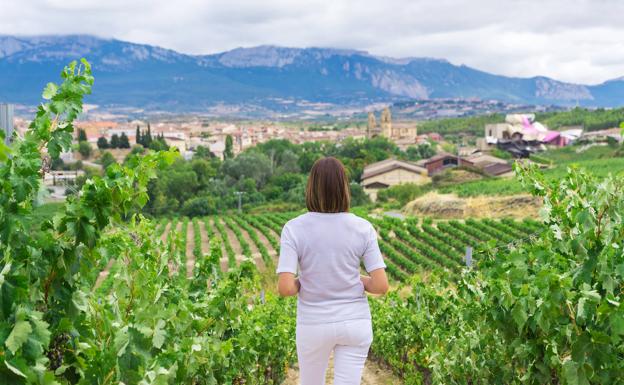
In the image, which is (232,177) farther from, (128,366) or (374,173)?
(128,366)

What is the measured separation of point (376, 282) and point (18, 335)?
1898 millimetres

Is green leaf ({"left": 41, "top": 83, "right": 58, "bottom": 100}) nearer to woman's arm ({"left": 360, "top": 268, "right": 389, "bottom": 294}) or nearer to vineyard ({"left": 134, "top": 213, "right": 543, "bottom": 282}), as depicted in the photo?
woman's arm ({"left": 360, "top": 268, "right": 389, "bottom": 294})

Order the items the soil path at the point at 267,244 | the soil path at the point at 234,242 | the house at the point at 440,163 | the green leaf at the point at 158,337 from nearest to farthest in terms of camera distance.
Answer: the green leaf at the point at 158,337
the soil path at the point at 267,244
the soil path at the point at 234,242
the house at the point at 440,163

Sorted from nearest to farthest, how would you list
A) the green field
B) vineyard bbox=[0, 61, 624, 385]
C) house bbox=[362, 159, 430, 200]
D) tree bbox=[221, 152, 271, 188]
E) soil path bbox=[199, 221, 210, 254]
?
1. vineyard bbox=[0, 61, 624, 385]
2. soil path bbox=[199, 221, 210, 254]
3. the green field
4. house bbox=[362, 159, 430, 200]
5. tree bbox=[221, 152, 271, 188]

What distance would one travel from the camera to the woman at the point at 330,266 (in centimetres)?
345

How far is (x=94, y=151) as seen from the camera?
108 metres

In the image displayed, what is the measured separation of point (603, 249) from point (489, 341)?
4.97 ft

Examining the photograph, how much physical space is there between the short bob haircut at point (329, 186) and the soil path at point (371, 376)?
438cm

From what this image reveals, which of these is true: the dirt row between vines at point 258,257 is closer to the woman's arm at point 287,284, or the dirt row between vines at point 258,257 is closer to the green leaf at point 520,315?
the woman's arm at point 287,284

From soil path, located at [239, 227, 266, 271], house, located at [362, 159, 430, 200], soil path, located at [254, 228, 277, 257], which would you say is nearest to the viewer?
soil path, located at [239, 227, 266, 271]

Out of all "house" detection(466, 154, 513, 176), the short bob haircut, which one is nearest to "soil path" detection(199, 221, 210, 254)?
"house" detection(466, 154, 513, 176)

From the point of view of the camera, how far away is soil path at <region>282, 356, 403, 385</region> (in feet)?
26.3

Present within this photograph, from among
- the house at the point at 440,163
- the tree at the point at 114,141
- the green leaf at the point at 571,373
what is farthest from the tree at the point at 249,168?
the green leaf at the point at 571,373

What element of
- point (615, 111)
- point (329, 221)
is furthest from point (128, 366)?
point (615, 111)
